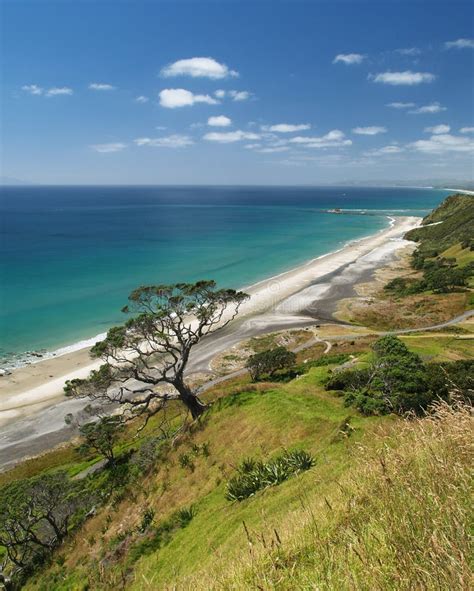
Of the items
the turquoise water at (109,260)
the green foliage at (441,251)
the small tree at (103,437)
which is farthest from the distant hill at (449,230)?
the small tree at (103,437)

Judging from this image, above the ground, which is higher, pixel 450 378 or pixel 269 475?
pixel 269 475

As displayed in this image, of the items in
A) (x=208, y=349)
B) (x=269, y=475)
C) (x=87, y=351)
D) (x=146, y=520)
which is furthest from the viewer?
(x=208, y=349)

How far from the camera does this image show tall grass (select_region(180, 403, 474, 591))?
11.6ft

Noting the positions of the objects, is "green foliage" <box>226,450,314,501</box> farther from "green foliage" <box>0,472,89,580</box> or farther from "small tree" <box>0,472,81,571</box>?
"small tree" <box>0,472,81,571</box>

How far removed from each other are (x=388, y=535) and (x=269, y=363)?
124 feet

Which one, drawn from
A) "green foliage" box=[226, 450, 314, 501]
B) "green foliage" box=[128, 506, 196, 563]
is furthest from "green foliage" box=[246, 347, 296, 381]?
"green foliage" box=[226, 450, 314, 501]

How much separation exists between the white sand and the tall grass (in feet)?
142

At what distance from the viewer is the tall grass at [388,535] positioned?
11.6 ft

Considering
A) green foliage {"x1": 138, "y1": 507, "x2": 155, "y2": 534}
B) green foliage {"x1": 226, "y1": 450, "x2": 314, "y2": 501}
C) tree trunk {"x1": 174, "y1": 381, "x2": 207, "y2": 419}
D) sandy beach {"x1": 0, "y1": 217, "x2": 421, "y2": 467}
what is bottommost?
sandy beach {"x1": 0, "y1": 217, "x2": 421, "y2": 467}

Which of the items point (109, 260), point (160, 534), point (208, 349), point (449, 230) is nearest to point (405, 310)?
point (208, 349)

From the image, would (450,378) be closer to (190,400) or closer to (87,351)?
(190,400)

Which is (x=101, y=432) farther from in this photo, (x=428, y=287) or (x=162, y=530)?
(x=428, y=287)

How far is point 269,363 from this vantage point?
41656 mm

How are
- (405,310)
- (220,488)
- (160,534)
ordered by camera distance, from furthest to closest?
1. (405,310)
2. (220,488)
3. (160,534)
